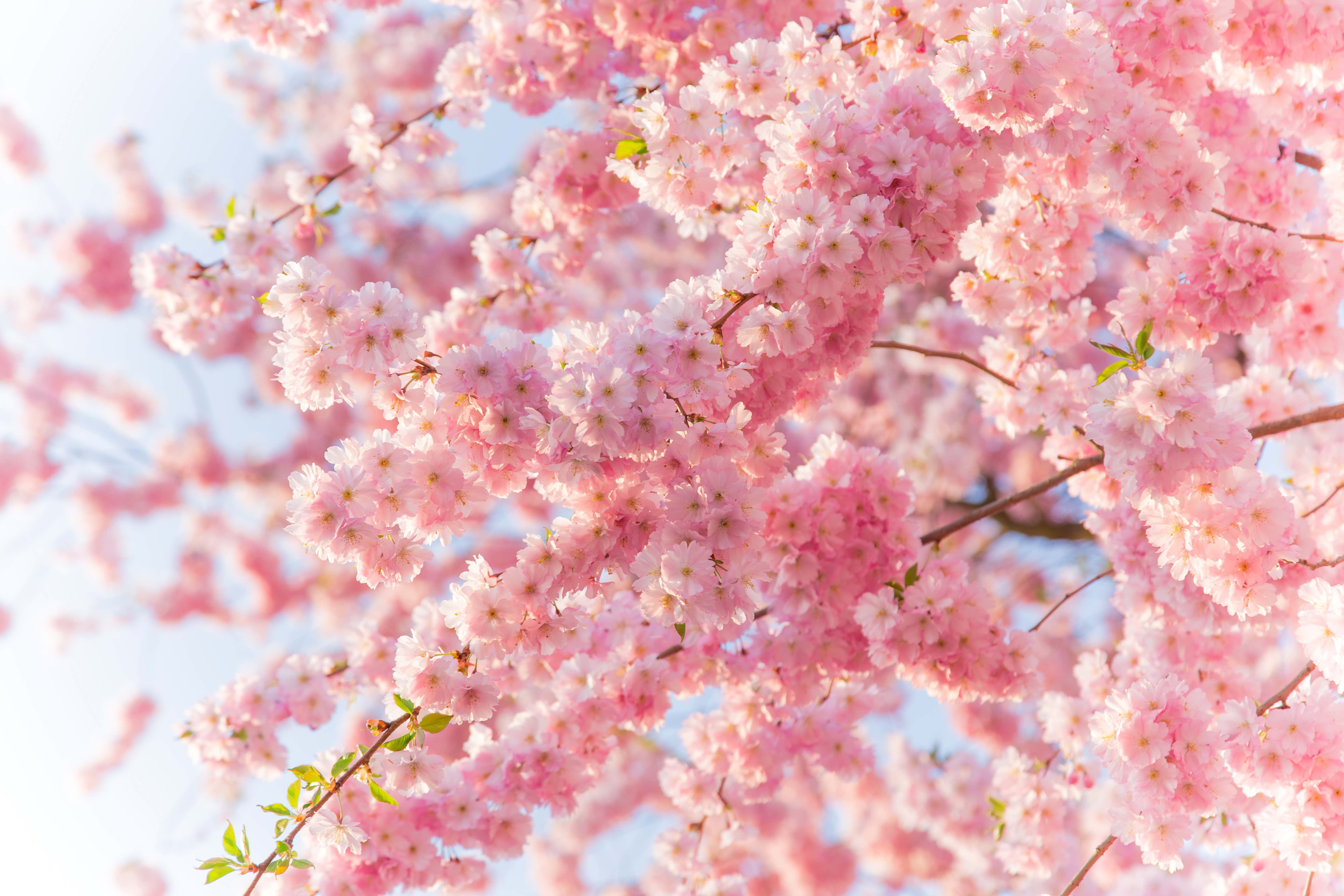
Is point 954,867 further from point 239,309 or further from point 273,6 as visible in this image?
point 273,6

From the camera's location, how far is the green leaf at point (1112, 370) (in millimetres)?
2303

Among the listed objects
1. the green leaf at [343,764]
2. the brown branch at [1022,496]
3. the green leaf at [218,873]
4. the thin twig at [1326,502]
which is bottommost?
the thin twig at [1326,502]

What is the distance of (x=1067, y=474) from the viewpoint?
119 inches

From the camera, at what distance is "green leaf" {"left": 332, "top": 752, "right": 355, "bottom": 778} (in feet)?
7.95

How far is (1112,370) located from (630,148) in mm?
1685

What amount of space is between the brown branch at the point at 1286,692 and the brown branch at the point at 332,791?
2636 mm

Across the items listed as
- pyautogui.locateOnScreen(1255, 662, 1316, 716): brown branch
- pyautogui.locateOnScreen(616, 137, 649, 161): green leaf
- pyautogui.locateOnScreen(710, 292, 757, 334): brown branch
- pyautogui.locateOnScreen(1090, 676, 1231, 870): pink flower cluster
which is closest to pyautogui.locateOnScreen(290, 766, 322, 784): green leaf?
pyautogui.locateOnScreen(710, 292, 757, 334): brown branch

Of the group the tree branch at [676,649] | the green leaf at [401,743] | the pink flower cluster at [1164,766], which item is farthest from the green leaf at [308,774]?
the pink flower cluster at [1164,766]

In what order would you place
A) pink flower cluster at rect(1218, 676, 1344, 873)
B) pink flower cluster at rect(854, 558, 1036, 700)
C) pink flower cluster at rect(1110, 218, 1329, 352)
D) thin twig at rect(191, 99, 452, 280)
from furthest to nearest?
thin twig at rect(191, 99, 452, 280), pink flower cluster at rect(854, 558, 1036, 700), pink flower cluster at rect(1110, 218, 1329, 352), pink flower cluster at rect(1218, 676, 1344, 873)

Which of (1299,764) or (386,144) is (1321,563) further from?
(386,144)

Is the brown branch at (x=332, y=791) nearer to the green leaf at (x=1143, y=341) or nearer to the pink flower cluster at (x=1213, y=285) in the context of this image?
the green leaf at (x=1143, y=341)

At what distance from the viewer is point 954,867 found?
9.50m

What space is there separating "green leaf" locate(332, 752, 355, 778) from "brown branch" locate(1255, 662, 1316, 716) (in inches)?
110

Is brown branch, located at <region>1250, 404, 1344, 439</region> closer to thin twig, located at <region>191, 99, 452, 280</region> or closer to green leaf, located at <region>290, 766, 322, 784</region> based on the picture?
green leaf, located at <region>290, 766, 322, 784</region>
